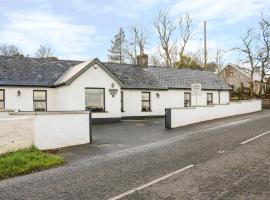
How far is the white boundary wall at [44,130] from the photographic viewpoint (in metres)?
14.0

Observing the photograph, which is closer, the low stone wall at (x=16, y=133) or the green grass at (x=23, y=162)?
the green grass at (x=23, y=162)

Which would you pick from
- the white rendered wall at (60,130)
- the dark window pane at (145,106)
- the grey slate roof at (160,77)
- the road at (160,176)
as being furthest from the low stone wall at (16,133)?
the dark window pane at (145,106)

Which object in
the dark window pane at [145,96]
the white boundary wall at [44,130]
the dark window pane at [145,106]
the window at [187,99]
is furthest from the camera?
the window at [187,99]

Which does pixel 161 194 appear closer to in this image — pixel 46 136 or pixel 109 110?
pixel 46 136

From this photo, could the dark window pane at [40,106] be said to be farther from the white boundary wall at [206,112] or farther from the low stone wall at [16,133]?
the low stone wall at [16,133]

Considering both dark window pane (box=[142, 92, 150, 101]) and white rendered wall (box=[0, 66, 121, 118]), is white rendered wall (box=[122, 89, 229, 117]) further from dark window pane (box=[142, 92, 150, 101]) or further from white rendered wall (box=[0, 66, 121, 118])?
white rendered wall (box=[0, 66, 121, 118])

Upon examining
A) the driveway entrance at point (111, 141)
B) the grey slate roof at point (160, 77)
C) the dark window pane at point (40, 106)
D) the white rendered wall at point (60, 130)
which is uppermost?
the grey slate roof at point (160, 77)

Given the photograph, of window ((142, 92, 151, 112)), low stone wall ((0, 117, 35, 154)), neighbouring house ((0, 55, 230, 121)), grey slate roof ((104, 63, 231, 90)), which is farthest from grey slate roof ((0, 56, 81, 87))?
low stone wall ((0, 117, 35, 154))

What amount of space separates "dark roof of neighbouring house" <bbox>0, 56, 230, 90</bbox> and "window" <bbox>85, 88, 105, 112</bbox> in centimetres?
192

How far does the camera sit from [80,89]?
90.8ft

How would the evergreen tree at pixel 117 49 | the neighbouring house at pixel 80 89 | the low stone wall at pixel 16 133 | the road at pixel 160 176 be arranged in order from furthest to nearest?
the evergreen tree at pixel 117 49, the neighbouring house at pixel 80 89, the low stone wall at pixel 16 133, the road at pixel 160 176

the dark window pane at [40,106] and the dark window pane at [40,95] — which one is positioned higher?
the dark window pane at [40,95]

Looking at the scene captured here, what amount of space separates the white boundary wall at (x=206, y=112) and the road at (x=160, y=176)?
372 inches

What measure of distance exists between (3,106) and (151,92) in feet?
43.8
